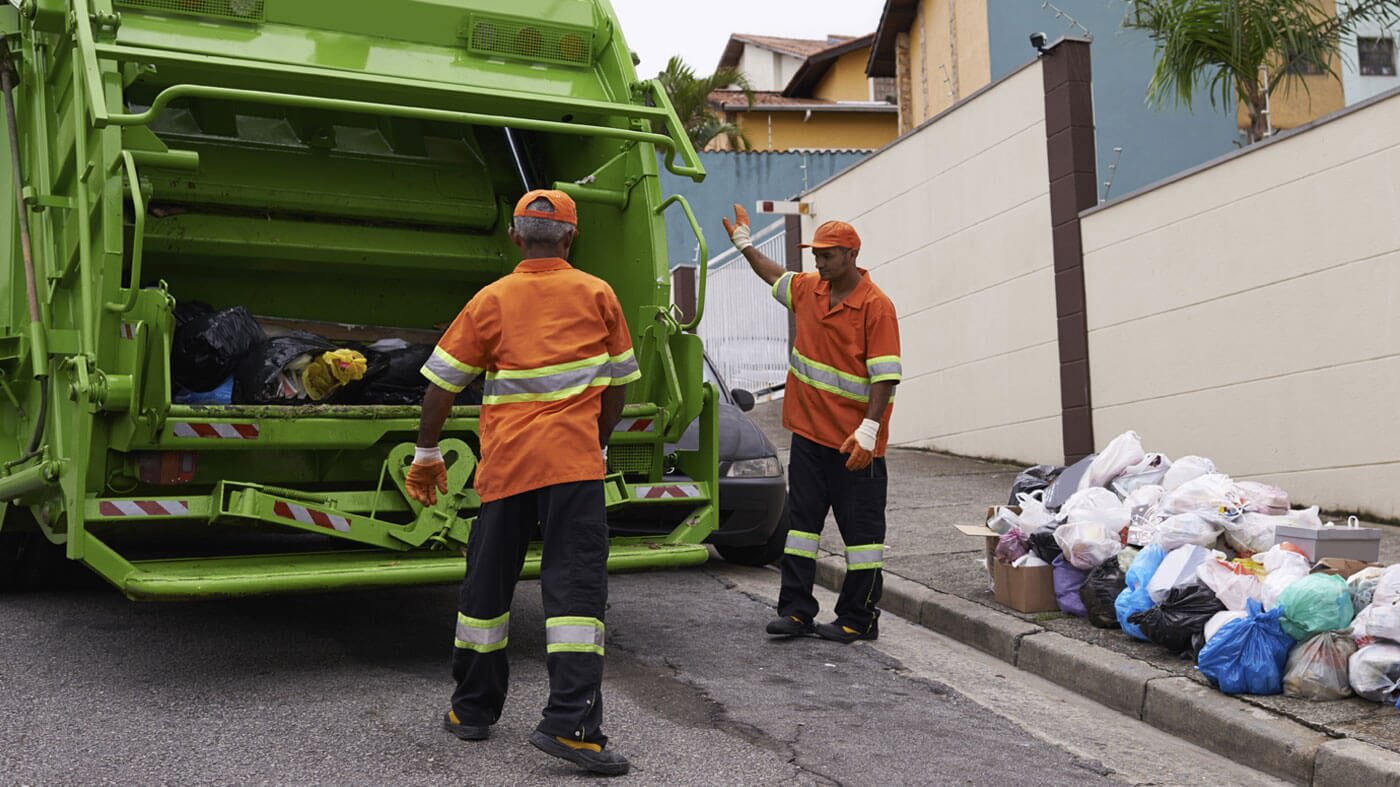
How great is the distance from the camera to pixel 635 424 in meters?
5.48

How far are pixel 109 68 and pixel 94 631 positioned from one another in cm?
215

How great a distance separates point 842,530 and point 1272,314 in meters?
3.57

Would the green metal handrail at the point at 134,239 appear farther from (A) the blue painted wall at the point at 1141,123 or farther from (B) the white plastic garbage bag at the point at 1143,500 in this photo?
(A) the blue painted wall at the point at 1141,123

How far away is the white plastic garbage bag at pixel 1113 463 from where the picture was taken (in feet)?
19.9

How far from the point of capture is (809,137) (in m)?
31.8

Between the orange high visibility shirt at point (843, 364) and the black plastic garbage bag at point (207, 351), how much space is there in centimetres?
213

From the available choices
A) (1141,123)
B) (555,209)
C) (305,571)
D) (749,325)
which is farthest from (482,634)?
(1141,123)

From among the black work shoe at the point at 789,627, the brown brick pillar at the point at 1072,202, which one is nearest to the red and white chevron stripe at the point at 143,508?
the black work shoe at the point at 789,627

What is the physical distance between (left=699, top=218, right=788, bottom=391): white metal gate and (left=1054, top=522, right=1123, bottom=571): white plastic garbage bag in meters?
9.07

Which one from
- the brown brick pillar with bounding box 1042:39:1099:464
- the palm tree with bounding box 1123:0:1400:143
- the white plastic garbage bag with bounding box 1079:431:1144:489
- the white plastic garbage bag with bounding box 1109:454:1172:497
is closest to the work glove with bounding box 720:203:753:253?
the white plastic garbage bag with bounding box 1079:431:1144:489

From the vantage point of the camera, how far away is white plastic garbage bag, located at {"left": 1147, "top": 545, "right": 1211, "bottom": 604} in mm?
4930

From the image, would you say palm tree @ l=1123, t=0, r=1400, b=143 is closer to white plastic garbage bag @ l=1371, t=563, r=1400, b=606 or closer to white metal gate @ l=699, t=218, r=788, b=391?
white metal gate @ l=699, t=218, r=788, b=391

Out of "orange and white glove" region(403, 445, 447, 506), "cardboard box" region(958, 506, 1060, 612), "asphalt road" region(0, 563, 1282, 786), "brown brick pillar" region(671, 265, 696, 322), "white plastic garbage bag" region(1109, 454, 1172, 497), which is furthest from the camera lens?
"brown brick pillar" region(671, 265, 696, 322)

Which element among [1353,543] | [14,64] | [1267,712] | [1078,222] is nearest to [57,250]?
[14,64]
